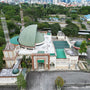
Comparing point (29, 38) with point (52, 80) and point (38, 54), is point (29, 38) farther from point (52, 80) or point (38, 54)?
point (52, 80)

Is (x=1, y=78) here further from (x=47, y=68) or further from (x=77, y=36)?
(x=77, y=36)

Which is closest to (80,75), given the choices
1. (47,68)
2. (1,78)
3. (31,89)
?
(47,68)

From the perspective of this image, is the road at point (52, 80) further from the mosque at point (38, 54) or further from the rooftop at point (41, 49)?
the rooftop at point (41, 49)

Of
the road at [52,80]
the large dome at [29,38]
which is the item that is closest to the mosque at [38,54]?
the large dome at [29,38]

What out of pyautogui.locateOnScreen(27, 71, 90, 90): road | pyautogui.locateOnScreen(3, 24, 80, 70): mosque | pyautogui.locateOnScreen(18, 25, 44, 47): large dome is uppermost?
pyautogui.locateOnScreen(18, 25, 44, 47): large dome

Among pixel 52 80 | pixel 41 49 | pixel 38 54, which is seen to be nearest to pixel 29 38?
pixel 41 49

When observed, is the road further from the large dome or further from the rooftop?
the large dome

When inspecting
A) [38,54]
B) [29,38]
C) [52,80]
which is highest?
[29,38]

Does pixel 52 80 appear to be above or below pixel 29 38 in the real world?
below

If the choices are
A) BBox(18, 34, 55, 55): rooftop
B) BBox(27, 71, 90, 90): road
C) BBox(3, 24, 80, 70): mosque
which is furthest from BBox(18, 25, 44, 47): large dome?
BBox(27, 71, 90, 90): road
